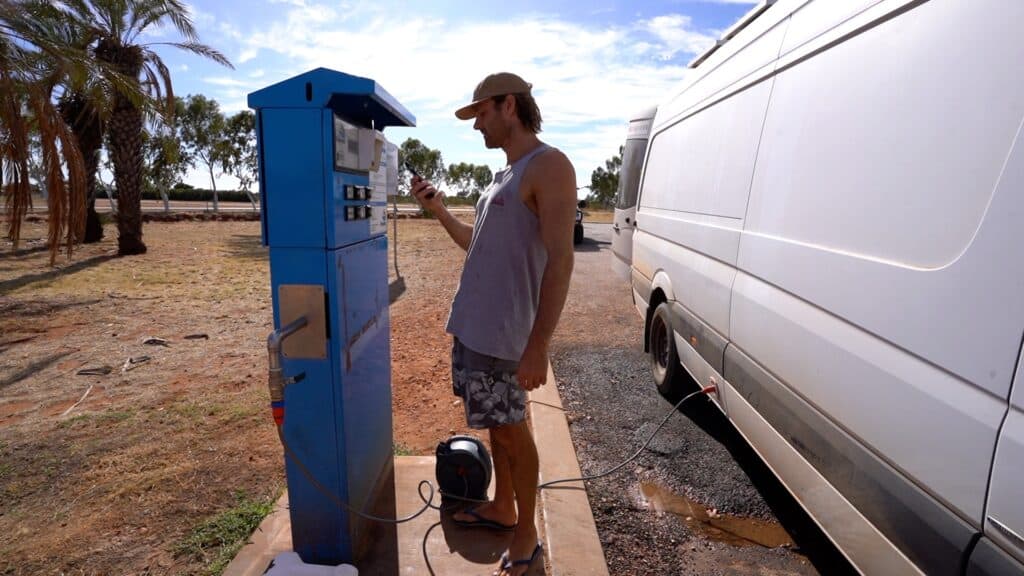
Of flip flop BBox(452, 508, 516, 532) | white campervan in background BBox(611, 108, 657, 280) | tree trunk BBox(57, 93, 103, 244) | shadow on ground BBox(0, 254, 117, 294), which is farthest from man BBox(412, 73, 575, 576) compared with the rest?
tree trunk BBox(57, 93, 103, 244)

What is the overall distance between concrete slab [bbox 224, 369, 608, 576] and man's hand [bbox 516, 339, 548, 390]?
0.91 meters

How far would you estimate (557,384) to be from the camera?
5.13m

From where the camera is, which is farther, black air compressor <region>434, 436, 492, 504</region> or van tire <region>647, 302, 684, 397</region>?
van tire <region>647, 302, 684, 397</region>

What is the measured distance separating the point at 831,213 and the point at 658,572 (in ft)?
5.63

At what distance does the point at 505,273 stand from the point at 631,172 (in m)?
5.15

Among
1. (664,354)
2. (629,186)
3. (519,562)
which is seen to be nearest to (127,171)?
(629,186)

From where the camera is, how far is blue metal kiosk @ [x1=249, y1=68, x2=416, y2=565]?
7.01 feet

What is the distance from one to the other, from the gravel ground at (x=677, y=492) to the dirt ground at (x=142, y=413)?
1120 mm

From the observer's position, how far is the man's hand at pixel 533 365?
221 cm

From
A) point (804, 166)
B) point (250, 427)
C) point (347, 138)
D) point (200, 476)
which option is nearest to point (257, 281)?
point (250, 427)

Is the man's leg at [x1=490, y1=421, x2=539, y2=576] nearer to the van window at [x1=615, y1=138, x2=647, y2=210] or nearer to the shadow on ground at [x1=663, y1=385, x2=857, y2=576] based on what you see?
the shadow on ground at [x1=663, y1=385, x2=857, y2=576]

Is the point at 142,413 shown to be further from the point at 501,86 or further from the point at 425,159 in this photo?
the point at 425,159

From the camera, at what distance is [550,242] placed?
2166mm

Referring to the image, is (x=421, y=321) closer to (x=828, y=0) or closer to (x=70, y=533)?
(x=70, y=533)
